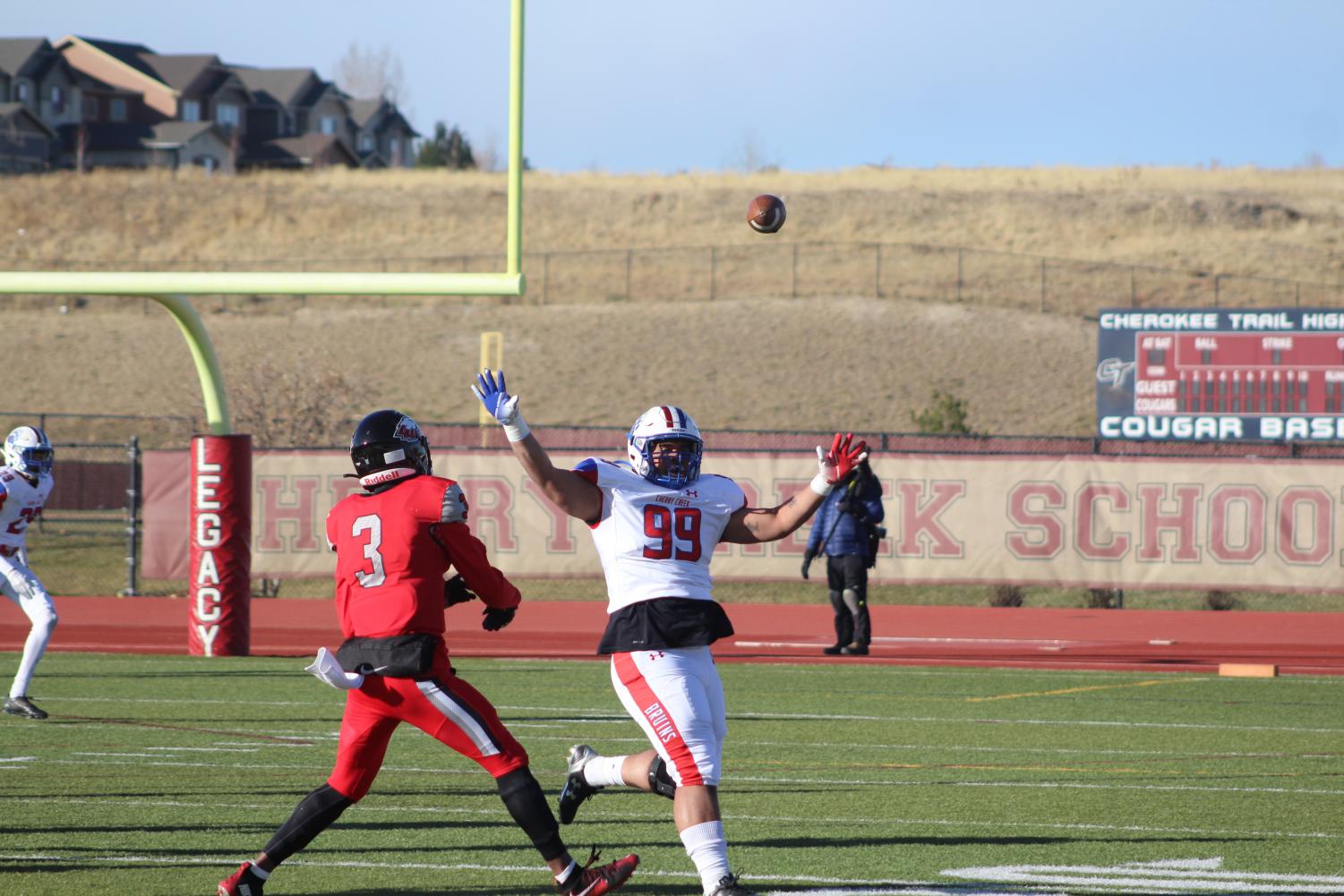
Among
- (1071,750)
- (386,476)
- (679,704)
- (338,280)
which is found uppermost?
(338,280)

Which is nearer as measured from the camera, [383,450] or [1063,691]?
[383,450]

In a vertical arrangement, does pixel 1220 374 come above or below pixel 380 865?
above

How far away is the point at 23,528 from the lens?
1202cm

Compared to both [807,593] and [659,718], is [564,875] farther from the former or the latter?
[807,593]

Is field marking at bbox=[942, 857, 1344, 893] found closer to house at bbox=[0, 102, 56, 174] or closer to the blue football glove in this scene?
the blue football glove

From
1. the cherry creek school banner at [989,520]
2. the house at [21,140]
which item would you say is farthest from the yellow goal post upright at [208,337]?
the house at [21,140]

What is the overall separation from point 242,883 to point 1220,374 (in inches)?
831

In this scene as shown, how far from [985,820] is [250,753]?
4.58 metres

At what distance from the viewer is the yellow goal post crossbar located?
1198cm

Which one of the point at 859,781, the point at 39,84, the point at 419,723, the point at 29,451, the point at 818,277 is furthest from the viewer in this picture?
the point at 39,84

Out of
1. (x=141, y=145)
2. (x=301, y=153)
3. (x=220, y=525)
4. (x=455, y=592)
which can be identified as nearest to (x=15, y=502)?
(x=220, y=525)

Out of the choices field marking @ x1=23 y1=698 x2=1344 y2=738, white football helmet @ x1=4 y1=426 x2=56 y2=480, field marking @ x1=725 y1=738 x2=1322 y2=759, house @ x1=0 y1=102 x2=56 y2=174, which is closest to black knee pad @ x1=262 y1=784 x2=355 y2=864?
field marking @ x1=725 y1=738 x2=1322 y2=759

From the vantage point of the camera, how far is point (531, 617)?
21.6 m

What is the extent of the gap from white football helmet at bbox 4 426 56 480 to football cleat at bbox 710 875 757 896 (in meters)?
7.69
